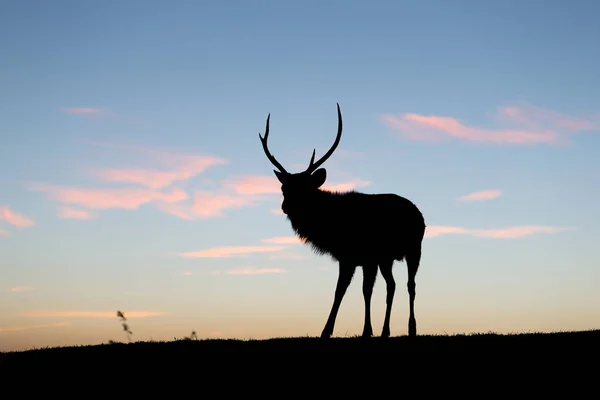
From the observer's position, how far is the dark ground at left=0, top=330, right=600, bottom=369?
12547mm

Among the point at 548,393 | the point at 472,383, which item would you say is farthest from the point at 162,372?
the point at 548,393

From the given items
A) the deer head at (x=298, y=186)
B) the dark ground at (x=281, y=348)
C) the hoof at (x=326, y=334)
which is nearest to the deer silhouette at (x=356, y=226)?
the deer head at (x=298, y=186)

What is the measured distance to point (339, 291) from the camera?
1570 centimetres

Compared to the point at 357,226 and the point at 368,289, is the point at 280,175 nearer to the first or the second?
the point at 357,226

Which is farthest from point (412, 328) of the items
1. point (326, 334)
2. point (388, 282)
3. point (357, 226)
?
point (357, 226)

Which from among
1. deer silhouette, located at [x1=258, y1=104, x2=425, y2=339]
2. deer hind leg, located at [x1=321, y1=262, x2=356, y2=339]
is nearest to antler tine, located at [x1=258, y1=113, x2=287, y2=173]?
deer silhouette, located at [x1=258, y1=104, x2=425, y2=339]

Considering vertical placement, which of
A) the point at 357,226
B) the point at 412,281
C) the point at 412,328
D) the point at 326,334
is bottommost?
the point at 326,334

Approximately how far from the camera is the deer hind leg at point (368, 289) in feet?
51.8

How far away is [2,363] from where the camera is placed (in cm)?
1367

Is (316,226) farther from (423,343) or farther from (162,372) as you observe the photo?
(162,372)

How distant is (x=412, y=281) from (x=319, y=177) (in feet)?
10.3

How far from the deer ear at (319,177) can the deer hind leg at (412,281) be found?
103 inches

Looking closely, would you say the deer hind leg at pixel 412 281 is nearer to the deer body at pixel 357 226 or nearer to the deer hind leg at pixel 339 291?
the deer body at pixel 357 226

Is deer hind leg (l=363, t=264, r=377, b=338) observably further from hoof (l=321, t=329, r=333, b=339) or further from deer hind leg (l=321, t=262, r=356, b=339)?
hoof (l=321, t=329, r=333, b=339)
